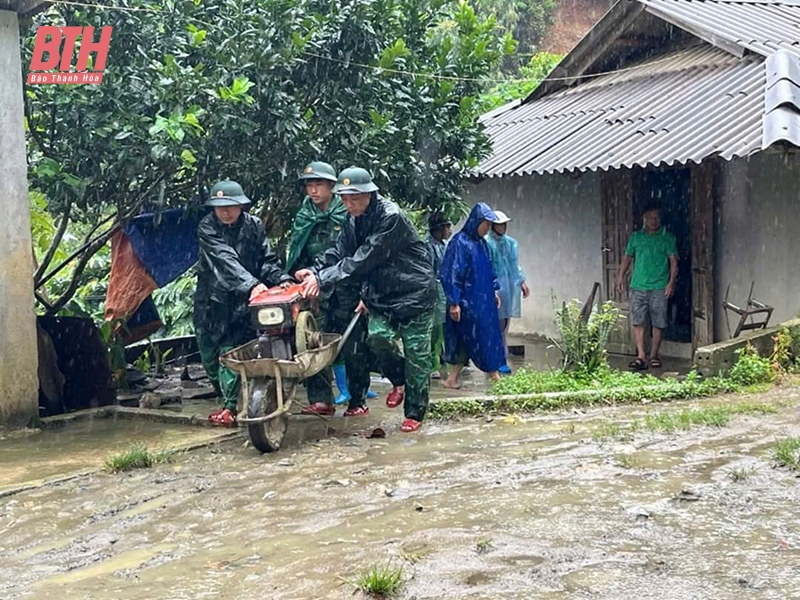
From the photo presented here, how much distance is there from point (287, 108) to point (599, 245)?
18.2ft

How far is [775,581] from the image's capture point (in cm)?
424

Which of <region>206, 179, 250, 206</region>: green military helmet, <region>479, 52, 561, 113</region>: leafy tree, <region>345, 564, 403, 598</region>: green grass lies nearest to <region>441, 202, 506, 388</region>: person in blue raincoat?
<region>206, 179, 250, 206</region>: green military helmet

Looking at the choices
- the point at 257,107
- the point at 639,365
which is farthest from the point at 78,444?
the point at 639,365

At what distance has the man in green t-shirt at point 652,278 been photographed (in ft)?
36.9

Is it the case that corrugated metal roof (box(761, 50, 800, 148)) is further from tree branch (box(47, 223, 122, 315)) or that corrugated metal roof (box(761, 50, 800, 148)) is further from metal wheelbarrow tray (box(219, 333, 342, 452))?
tree branch (box(47, 223, 122, 315))

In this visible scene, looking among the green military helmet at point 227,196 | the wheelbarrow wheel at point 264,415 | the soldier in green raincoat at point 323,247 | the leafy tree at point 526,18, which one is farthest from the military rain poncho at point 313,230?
the leafy tree at point 526,18

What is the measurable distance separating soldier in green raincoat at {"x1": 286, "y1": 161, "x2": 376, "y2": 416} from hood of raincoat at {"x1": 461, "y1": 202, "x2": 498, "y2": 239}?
1.69 metres

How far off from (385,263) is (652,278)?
462 centimetres

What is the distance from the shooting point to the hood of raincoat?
9.55 meters

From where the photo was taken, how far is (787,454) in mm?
6145

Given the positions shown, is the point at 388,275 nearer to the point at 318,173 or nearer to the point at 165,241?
the point at 318,173

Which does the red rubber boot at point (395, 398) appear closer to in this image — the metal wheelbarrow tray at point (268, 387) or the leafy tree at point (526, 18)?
the metal wheelbarrow tray at point (268, 387)

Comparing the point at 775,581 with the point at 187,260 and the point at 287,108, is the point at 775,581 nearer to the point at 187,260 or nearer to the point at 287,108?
the point at 287,108

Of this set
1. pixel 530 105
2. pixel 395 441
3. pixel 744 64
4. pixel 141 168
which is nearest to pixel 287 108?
pixel 141 168
